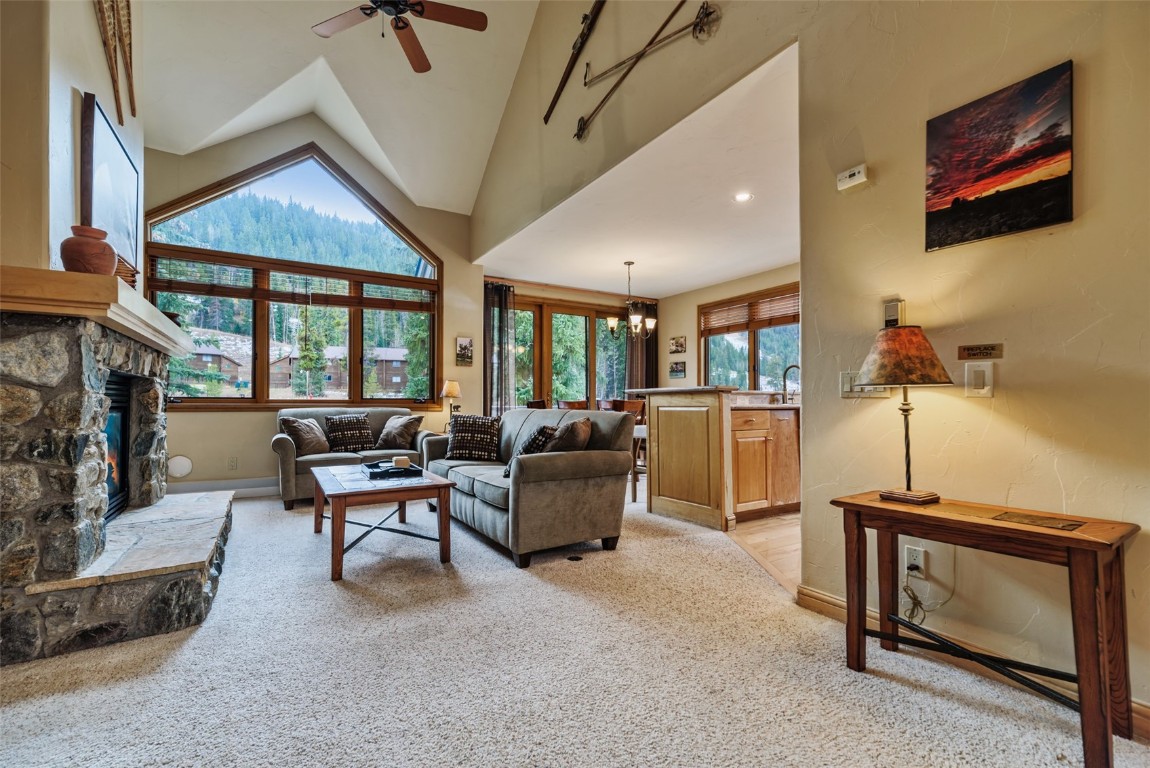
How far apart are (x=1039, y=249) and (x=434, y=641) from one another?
8.37 feet

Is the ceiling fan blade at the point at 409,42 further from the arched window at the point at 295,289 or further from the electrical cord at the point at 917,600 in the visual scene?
the electrical cord at the point at 917,600

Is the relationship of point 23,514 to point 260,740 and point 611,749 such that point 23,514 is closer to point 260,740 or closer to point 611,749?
point 260,740

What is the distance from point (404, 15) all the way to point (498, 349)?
411 cm

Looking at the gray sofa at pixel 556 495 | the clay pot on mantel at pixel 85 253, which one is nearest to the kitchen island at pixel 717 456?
the gray sofa at pixel 556 495

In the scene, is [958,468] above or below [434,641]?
above

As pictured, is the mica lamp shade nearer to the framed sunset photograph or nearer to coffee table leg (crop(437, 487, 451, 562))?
the framed sunset photograph

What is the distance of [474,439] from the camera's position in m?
4.28

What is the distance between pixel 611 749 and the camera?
1.43 meters

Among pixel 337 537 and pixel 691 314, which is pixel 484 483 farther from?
pixel 691 314

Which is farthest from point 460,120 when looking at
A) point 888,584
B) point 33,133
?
point 888,584

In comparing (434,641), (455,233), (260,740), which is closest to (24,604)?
(260,740)

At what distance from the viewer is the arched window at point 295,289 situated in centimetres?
514

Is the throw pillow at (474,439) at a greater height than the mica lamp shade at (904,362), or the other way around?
the mica lamp shade at (904,362)

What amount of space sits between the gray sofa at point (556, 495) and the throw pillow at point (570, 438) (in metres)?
0.08
